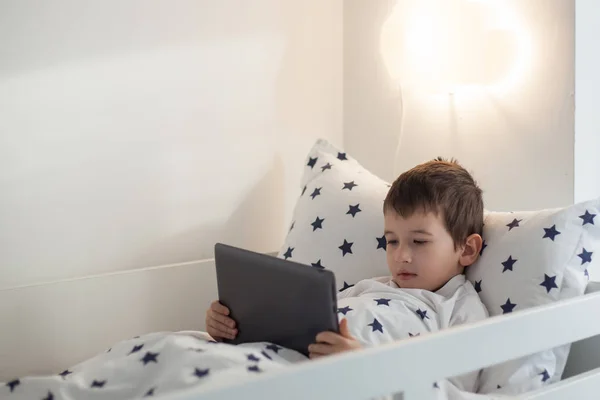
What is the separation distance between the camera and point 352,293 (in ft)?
4.15

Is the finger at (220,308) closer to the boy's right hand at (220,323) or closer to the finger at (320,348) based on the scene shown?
the boy's right hand at (220,323)

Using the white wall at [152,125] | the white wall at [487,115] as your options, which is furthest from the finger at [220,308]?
the white wall at [487,115]

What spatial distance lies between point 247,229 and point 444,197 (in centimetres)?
58

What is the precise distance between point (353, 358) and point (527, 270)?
54 cm

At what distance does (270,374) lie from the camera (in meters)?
0.69

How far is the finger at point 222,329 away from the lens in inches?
41.7

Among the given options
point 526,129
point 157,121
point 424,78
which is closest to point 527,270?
point 526,129

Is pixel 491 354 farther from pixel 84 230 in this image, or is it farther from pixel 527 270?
pixel 84 230

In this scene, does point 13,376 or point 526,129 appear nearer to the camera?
point 13,376

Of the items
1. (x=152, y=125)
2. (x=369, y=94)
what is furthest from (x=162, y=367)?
(x=369, y=94)

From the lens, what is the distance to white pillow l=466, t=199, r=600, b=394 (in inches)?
45.9

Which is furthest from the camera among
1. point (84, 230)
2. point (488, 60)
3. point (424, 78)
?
point (424, 78)

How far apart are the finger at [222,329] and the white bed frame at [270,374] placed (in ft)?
1.07

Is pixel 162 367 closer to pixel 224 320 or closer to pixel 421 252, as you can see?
pixel 224 320
